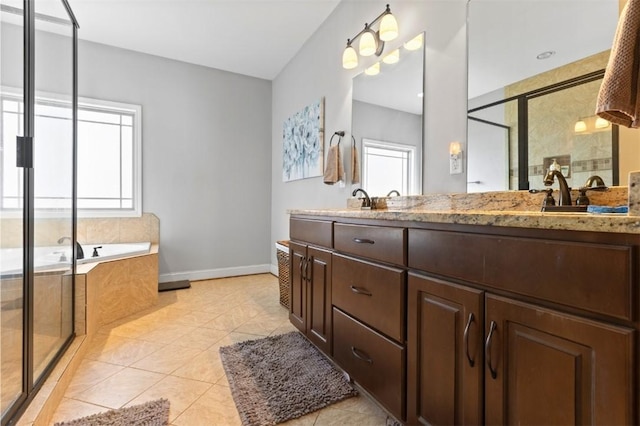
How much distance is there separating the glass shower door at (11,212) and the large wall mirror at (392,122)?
1970mm

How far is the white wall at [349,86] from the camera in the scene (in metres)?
1.64

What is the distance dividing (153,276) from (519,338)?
3.05 metres

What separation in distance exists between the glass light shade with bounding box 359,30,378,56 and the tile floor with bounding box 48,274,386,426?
2176 millimetres

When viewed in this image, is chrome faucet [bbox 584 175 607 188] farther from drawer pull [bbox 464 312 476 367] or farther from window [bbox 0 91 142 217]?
window [bbox 0 91 142 217]

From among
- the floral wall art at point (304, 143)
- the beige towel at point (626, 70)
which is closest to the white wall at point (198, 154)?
the floral wall art at point (304, 143)

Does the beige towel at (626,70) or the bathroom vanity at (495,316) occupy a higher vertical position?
the beige towel at (626,70)

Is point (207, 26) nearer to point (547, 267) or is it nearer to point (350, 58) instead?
point (350, 58)

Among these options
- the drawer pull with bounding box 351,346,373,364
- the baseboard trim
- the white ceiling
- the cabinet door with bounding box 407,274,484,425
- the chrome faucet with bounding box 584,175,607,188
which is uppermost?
the white ceiling

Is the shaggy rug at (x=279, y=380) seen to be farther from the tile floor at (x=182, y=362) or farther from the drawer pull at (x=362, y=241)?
the drawer pull at (x=362, y=241)

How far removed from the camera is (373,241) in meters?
1.32

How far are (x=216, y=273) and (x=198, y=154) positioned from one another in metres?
1.57

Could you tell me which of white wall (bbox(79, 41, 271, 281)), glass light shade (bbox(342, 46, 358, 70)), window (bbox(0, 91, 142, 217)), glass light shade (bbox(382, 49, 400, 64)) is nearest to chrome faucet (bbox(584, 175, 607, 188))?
glass light shade (bbox(382, 49, 400, 64))

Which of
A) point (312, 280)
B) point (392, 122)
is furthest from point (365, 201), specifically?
point (312, 280)

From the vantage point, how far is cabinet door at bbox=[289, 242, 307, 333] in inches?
77.2
